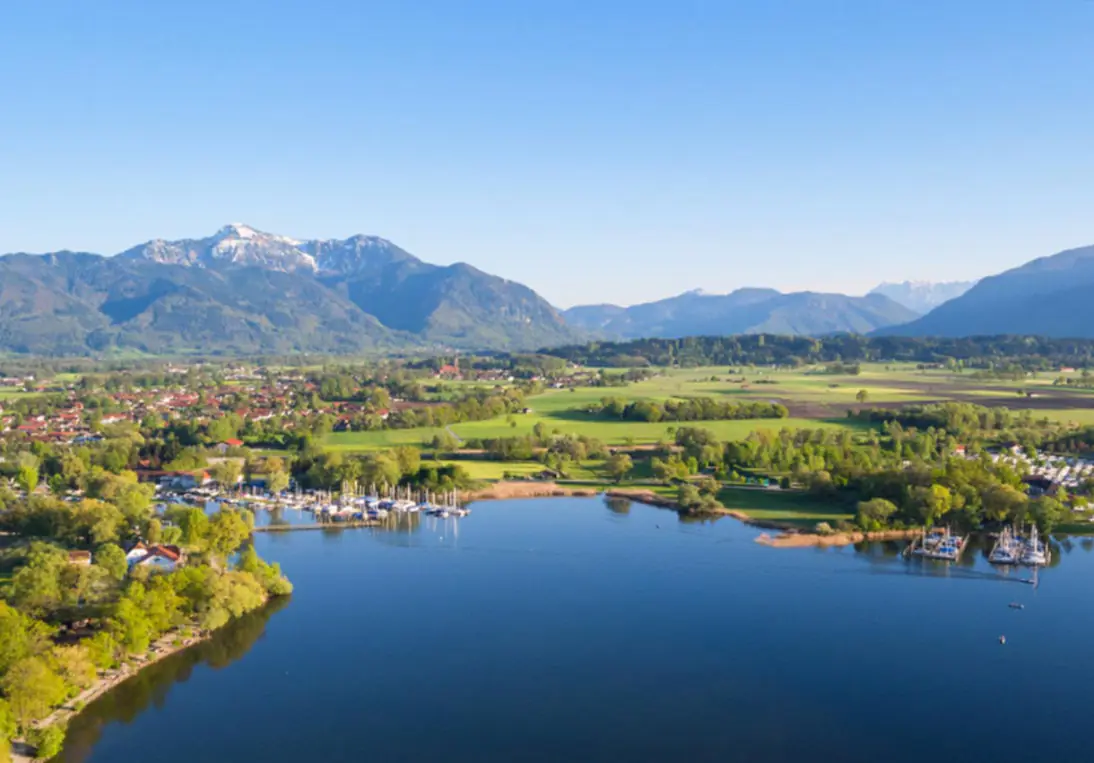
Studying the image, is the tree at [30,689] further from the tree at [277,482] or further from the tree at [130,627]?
the tree at [277,482]

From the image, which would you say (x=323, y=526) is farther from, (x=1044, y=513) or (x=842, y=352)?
(x=842, y=352)

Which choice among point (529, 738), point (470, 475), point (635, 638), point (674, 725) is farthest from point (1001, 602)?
point (470, 475)

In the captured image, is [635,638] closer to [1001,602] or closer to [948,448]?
[1001,602]

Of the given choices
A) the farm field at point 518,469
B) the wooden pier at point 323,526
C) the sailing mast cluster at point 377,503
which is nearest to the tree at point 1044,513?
the farm field at point 518,469

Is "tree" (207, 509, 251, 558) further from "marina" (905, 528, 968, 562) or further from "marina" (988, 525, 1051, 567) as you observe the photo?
"marina" (988, 525, 1051, 567)

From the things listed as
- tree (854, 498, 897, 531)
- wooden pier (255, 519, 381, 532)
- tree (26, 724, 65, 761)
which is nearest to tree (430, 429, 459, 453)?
wooden pier (255, 519, 381, 532)
